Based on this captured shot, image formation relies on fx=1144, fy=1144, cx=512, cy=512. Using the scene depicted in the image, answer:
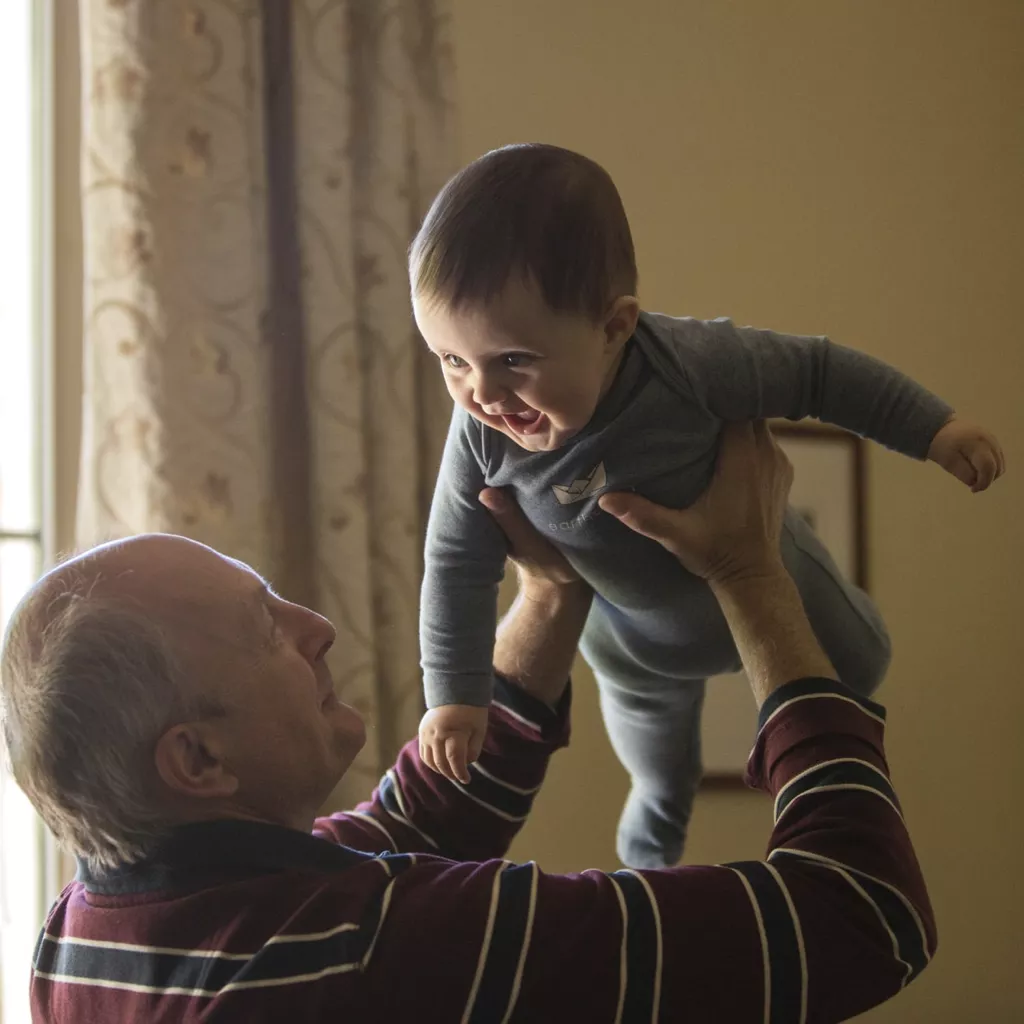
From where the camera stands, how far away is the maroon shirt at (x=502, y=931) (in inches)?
31.4

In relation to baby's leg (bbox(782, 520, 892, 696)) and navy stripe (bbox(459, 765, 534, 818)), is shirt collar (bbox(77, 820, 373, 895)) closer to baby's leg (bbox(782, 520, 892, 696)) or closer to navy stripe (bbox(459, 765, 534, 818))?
navy stripe (bbox(459, 765, 534, 818))

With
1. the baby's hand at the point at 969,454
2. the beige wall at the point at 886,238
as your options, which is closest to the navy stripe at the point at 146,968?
the baby's hand at the point at 969,454

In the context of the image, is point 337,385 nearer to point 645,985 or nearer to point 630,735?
point 630,735

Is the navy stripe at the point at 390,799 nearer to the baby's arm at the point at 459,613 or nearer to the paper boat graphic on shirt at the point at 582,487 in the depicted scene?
the baby's arm at the point at 459,613

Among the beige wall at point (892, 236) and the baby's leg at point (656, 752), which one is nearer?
the baby's leg at point (656, 752)

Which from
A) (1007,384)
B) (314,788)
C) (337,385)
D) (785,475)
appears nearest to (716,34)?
(1007,384)

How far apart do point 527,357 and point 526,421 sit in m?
0.07

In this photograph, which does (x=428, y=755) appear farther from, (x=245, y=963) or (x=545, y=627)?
(x=245, y=963)

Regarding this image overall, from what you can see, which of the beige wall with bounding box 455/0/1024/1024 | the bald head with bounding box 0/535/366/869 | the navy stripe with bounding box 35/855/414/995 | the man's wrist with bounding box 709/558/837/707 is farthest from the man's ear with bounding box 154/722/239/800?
the beige wall with bounding box 455/0/1024/1024

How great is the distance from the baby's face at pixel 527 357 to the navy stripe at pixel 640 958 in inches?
15.7

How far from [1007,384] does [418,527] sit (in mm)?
1467

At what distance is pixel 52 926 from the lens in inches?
36.3

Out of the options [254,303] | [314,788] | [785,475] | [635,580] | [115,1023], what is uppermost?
[254,303]

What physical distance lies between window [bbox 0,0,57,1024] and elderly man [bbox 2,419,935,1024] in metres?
1.01
